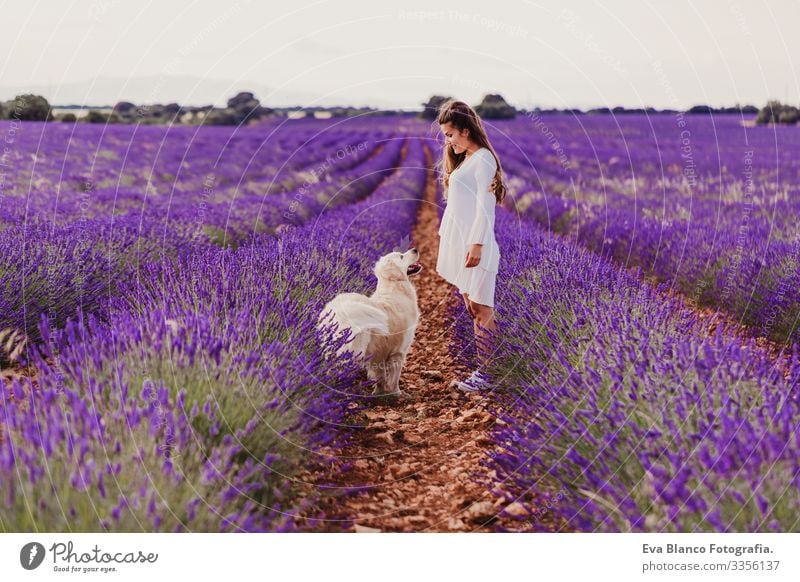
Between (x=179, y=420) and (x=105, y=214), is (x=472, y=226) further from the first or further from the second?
(x=105, y=214)

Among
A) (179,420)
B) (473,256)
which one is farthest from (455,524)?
(473,256)

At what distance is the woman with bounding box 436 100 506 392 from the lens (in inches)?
154

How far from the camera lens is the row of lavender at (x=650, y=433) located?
200 cm

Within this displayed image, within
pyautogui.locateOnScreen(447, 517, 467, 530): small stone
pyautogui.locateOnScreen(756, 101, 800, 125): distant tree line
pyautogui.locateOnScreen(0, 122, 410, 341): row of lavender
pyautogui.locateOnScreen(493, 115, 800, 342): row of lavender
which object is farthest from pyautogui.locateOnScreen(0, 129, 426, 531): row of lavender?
pyautogui.locateOnScreen(756, 101, 800, 125): distant tree line

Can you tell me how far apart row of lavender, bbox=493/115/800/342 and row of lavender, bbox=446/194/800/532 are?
6.83 ft

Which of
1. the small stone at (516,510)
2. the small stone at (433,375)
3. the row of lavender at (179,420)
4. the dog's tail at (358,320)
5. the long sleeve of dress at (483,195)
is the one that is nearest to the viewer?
the row of lavender at (179,420)

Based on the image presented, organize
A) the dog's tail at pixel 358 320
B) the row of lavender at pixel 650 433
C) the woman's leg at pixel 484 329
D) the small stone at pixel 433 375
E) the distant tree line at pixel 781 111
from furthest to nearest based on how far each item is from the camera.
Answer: the distant tree line at pixel 781 111, the small stone at pixel 433 375, the woman's leg at pixel 484 329, the dog's tail at pixel 358 320, the row of lavender at pixel 650 433

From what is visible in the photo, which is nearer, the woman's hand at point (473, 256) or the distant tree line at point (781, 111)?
the woman's hand at point (473, 256)

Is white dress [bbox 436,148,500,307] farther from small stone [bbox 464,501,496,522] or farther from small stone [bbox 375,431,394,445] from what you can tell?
small stone [bbox 464,501,496,522]

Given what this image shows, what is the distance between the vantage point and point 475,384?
4070 mm

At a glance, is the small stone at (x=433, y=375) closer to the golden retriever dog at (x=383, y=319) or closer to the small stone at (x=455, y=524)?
the golden retriever dog at (x=383, y=319)

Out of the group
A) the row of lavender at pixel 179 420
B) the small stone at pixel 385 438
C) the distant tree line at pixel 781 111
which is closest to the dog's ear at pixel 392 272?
the row of lavender at pixel 179 420

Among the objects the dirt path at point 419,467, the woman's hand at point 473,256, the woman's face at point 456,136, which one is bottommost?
the dirt path at point 419,467
